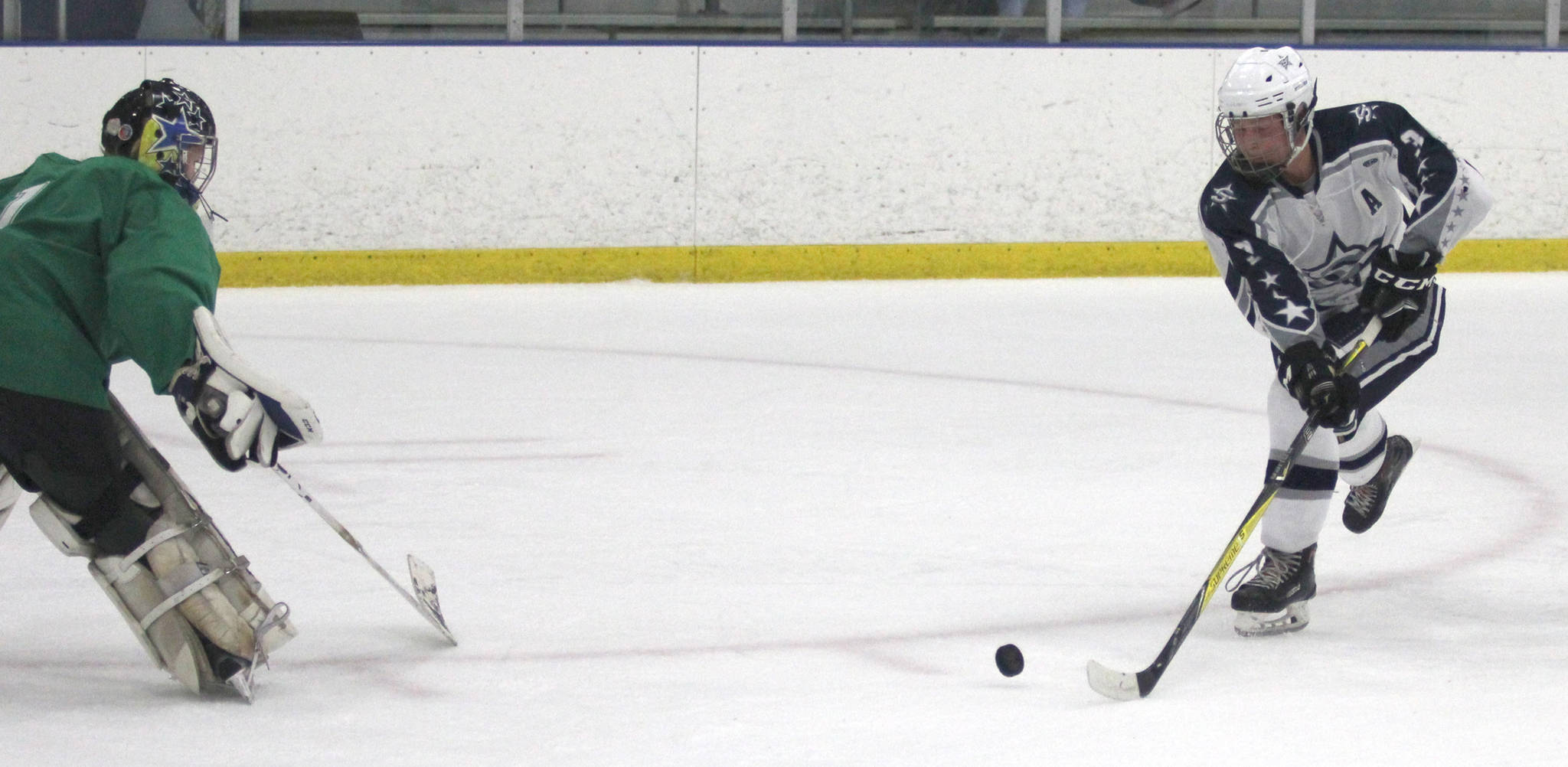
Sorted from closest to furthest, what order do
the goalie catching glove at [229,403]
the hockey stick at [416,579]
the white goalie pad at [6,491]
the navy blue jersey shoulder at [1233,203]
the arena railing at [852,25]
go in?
the goalie catching glove at [229,403], the white goalie pad at [6,491], the hockey stick at [416,579], the navy blue jersey shoulder at [1233,203], the arena railing at [852,25]

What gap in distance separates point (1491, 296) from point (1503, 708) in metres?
5.16

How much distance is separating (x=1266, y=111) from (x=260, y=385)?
1.42 meters

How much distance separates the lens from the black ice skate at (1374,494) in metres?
2.90

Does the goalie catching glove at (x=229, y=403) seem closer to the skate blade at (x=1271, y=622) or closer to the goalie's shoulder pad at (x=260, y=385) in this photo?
the goalie's shoulder pad at (x=260, y=385)

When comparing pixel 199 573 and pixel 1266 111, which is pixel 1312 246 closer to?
pixel 1266 111

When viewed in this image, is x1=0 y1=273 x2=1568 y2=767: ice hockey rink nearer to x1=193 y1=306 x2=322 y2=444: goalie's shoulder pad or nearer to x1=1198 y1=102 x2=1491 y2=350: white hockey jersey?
x1=193 y1=306 x2=322 y2=444: goalie's shoulder pad

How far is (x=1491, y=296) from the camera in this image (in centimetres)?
685

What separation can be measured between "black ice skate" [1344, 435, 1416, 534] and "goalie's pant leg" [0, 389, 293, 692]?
5.52 feet

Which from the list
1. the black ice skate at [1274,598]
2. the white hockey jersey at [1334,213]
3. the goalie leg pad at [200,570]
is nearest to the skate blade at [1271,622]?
the black ice skate at [1274,598]

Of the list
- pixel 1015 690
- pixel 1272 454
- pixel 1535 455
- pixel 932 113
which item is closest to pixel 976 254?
pixel 932 113

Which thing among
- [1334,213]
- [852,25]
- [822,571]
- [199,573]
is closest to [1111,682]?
[822,571]

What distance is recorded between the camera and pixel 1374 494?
290cm

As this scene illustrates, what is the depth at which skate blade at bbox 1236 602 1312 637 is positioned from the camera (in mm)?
2535

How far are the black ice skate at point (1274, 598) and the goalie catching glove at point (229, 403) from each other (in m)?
1.30
